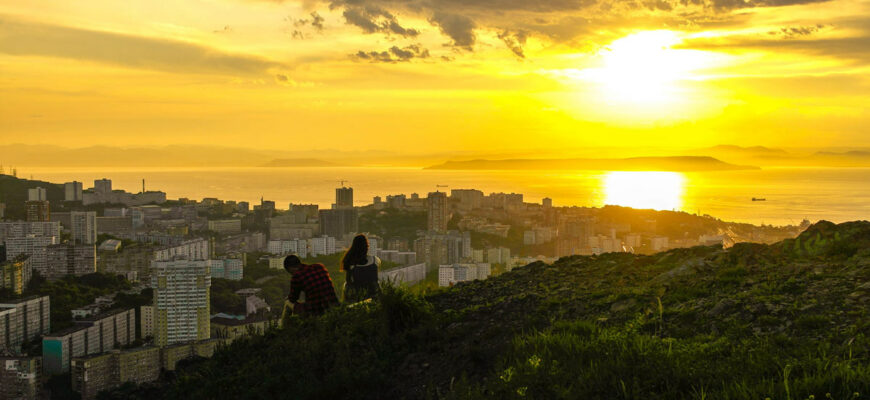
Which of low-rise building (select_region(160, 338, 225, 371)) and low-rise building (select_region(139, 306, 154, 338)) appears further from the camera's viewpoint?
low-rise building (select_region(139, 306, 154, 338))

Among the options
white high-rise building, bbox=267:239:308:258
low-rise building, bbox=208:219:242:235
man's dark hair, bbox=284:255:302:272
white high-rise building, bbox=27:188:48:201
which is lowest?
white high-rise building, bbox=267:239:308:258

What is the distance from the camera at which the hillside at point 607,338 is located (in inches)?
122

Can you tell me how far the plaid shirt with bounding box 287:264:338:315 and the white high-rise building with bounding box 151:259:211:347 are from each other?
87.9 ft

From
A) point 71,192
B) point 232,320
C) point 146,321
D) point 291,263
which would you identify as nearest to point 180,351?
point 232,320

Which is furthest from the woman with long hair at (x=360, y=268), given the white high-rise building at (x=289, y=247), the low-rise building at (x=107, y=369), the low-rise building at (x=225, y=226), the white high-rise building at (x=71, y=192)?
the white high-rise building at (x=71, y=192)

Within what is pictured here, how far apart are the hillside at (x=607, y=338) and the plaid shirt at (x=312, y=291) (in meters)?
0.36

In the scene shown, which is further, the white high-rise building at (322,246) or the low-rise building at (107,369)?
the white high-rise building at (322,246)

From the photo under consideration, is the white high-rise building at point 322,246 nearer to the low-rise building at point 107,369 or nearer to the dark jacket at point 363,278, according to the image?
the low-rise building at point 107,369

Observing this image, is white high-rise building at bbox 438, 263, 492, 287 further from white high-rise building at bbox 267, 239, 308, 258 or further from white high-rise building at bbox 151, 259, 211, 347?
white high-rise building at bbox 267, 239, 308, 258

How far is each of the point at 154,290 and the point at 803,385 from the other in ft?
115

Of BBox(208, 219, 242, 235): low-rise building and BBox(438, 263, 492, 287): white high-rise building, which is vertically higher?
BBox(208, 219, 242, 235): low-rise building

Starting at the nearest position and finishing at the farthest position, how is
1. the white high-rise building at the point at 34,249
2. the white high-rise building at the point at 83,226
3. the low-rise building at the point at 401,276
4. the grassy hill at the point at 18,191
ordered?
1. the low-rise building at the point at 401,276
2. the white high-rise building at the point at 34,249
3. the white high-rise building at the point at 83,226
4. the grassy hill at the point at 18,191

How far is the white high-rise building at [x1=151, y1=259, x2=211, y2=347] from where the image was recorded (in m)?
31.9

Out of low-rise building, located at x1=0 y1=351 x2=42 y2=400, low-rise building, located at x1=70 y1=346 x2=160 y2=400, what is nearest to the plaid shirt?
low-rise building, located at x1=70 y1=346 x2=160 y2=400
